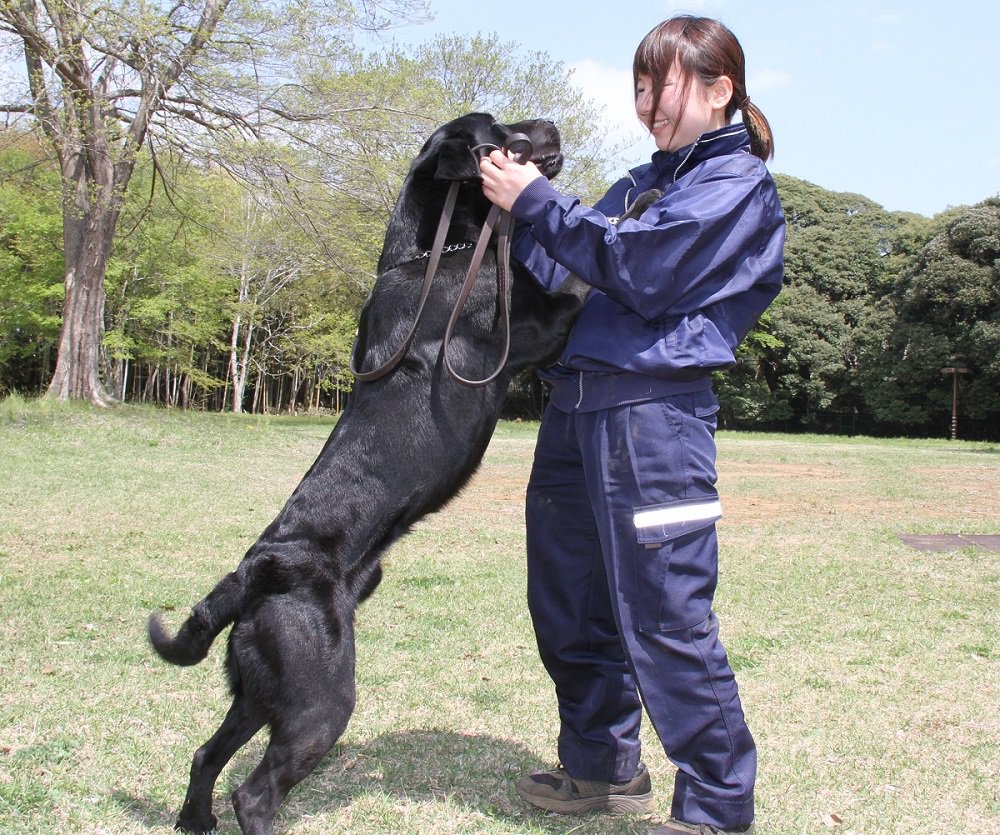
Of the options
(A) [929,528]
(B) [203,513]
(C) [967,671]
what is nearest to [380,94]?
(B) [203,513]

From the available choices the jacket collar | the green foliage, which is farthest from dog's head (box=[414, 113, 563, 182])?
the green foliage

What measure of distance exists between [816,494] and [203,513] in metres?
7.38

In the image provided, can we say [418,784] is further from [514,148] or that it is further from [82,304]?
[82,304]

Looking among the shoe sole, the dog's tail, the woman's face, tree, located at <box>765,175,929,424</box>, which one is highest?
tree, located at <box>765,175,929,424</box>

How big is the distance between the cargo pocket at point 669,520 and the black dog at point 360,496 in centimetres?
52

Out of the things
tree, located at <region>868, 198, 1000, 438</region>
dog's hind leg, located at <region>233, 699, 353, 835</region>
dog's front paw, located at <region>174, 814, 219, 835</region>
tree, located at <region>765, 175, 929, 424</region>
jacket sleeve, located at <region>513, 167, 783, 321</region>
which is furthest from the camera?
tree, located at <region>765, 175, 929, 424</region>

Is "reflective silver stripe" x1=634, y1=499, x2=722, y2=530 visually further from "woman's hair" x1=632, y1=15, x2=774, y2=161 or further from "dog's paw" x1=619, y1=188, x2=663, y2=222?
"woman's hair" x1=632, y1=15, x2=774, y2=161

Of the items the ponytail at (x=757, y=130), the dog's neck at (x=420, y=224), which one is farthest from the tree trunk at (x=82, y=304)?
the ponytail at (x=757, y=130)

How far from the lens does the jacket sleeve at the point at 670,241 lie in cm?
217

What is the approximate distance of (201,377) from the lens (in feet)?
116

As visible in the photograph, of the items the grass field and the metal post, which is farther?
the metal post

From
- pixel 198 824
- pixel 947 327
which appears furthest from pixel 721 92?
pixel 947 327

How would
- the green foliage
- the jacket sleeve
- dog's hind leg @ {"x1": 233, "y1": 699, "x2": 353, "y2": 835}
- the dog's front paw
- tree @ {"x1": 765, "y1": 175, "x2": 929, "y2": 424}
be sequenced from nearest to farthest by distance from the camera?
the jacket sleeve < dog's hind leg @ {"x1": 233, "y1": 699, "x2": 353, "y2": 835} < the dog's front paw < the green foliage < tree @ {"x1": 765, "y1": 175, "x2": 929, "y2": 424}

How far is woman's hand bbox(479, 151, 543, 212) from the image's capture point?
91.4 inches
